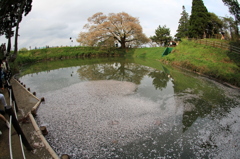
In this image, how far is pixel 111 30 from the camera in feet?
124

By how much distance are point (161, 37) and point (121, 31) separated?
61.1ft

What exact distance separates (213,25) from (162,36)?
20.0 metres

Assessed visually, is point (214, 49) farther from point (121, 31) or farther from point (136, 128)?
point (121, 31)

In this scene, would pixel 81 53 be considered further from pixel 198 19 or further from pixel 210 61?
pixel 210 61

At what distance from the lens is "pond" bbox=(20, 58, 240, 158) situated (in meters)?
5.16

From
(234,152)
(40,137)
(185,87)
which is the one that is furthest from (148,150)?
(185,87)

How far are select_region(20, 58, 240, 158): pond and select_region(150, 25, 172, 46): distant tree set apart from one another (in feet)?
142

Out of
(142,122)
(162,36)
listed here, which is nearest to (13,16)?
(142,122)

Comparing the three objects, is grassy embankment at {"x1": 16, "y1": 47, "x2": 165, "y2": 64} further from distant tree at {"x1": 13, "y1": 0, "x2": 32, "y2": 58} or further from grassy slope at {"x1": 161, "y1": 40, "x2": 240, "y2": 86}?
distant tree at {"x1": 13, "y1": 0, "x2": 32, "y2": 58}

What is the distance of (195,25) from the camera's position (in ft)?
103

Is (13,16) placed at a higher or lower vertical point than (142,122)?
higher

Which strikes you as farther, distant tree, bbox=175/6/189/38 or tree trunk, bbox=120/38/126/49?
distant tree, bbox=175/6/189/38

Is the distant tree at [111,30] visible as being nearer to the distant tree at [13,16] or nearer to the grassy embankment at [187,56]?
the grassy embankment at [187,56]

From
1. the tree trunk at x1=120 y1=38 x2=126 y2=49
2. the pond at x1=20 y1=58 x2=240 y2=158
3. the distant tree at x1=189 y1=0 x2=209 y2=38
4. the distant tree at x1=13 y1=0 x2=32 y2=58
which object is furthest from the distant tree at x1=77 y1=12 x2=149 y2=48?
the pond at x1=20 y1=58 x2=240 y2=158
